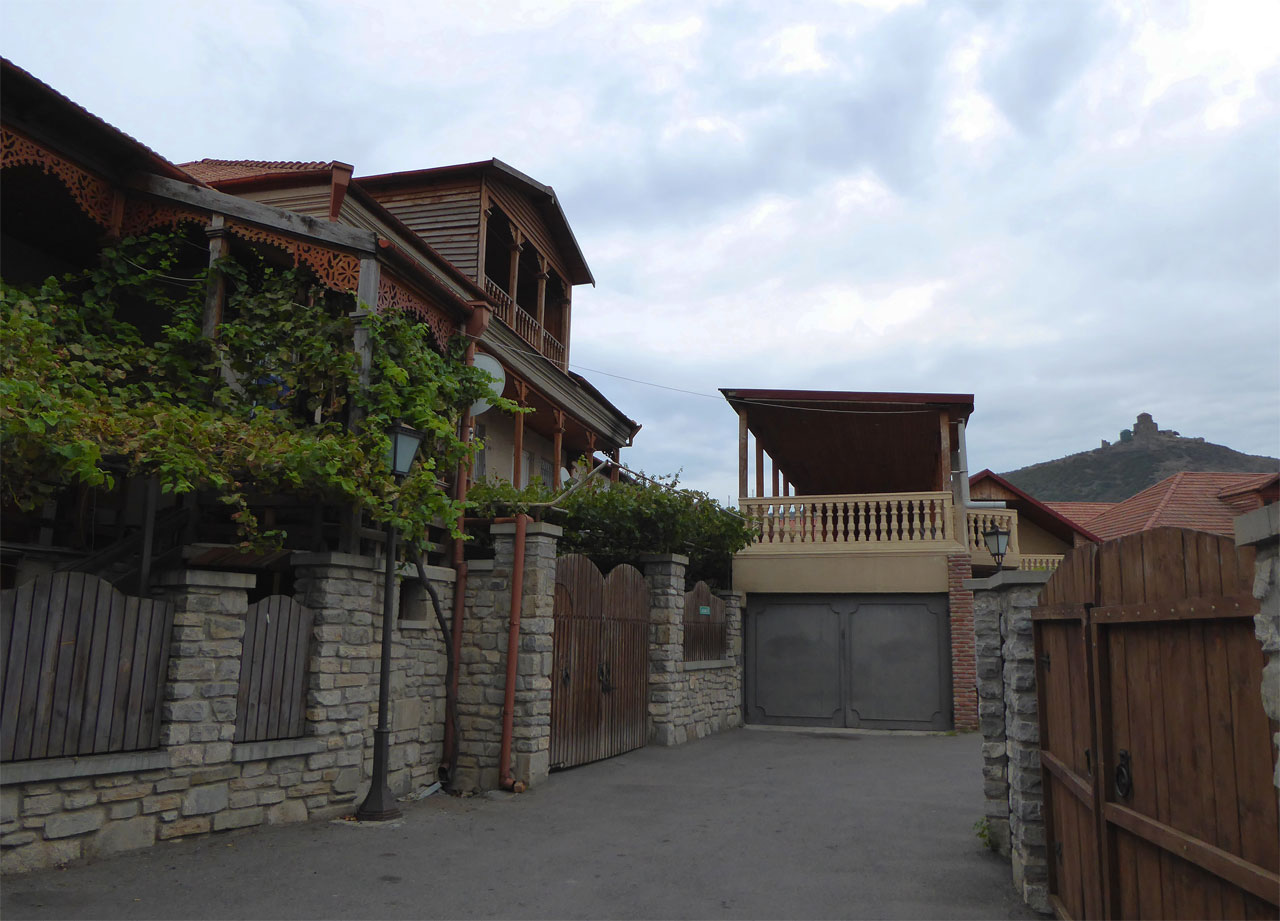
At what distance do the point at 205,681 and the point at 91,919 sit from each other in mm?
2017

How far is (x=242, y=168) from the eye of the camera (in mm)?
13148

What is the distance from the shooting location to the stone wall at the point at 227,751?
230 inches

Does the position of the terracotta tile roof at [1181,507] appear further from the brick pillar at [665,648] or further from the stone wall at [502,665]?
the stone wall at [502,665]

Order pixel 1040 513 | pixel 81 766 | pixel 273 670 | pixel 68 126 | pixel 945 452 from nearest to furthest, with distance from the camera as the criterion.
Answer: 1. pixel 81 766
2. pixel 273 670
3. pixel 68 126
4. pixel 945 452
5. pixel 1040 513

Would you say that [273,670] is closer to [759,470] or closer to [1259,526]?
[1259,526]

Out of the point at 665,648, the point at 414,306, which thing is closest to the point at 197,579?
the point at 414,306

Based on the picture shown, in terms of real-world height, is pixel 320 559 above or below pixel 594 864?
above

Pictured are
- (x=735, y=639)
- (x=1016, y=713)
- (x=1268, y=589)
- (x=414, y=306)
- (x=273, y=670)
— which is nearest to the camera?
(x=1268, y=589)

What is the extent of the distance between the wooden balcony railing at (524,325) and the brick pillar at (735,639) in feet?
16.7

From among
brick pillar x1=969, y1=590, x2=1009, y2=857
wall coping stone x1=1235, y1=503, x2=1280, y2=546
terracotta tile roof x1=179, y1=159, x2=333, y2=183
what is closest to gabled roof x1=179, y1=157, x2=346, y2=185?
terracotta tile roof x1=179, y1=159, x2=333, y2=183

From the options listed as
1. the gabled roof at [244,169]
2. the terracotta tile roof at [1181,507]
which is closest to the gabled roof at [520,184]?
the gabled roof at [244,169]

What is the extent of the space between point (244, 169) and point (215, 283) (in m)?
4.74

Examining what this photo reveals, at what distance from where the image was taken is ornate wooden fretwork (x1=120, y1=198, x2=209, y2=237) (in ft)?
30.9

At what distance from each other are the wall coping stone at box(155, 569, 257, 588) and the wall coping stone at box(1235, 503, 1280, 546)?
641 centimetres
